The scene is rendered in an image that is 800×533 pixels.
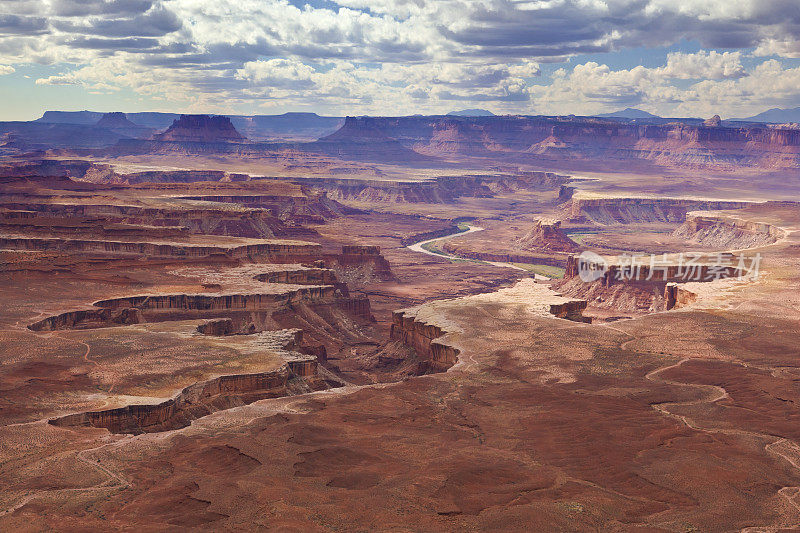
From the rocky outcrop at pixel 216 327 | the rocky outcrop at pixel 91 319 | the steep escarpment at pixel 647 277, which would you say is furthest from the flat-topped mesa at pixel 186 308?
the steep escarpment at pixel 647 277

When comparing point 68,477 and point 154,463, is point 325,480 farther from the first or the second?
point 68,477

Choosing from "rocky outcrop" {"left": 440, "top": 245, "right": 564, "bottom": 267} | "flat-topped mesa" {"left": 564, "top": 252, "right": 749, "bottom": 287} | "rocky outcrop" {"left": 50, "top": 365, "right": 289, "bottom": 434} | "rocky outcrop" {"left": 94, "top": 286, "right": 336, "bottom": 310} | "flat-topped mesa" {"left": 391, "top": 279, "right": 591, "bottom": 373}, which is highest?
"rocky outcrop" {"left": 50, "top": 365, "right": 289, "bottom": 434}

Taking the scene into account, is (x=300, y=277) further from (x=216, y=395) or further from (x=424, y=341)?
(x=216, y=395)

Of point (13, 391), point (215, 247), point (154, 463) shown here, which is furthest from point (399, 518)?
point (215, 247)

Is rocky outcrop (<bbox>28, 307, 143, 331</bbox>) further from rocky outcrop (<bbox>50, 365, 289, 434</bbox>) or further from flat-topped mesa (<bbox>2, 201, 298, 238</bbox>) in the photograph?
flat-topped mesa (<bbox>2, 201, 298, 238</bbox>)

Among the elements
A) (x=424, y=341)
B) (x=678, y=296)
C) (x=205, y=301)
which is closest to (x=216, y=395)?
(x=424, y=341)

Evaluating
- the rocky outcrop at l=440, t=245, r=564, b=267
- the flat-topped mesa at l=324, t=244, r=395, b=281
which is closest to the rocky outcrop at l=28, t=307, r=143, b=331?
the flat-topped mesa at l=324, t=244, r=395, b=281

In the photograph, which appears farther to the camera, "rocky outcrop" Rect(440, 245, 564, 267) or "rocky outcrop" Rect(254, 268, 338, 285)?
"rocky outcrop" Rect(440, 245, 564, 267)

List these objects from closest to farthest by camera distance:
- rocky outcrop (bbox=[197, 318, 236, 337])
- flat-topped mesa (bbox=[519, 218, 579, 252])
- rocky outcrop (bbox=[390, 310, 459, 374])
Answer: rocky outcrop (bbox=[390, 310, 459, 374])
rocky outcrop (bbox=[197, 318, 236, 337])
flat-topped mesa (bbox=[519, 218, 579, 252])

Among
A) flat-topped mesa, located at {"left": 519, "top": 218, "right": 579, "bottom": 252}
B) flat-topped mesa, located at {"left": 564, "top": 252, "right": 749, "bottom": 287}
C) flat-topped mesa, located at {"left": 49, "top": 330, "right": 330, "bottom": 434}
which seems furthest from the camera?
flat-topped mesa, located at {"left": 519, "top": 218, "right": 579, "bottom": 252}

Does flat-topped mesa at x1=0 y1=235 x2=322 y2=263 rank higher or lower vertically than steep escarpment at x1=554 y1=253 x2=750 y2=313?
higher

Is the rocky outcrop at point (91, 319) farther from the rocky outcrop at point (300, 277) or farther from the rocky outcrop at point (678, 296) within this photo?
the rocky outcrop at point (678, 296)
